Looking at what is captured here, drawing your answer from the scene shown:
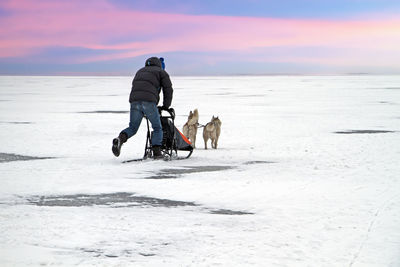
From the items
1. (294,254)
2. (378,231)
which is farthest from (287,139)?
(294,254)

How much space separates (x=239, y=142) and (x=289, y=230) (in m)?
7.70

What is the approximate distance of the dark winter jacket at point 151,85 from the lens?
9508mm

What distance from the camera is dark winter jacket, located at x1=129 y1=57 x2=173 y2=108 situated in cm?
951

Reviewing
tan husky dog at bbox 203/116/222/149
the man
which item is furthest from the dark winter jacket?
tan husky dog at bbox 203/116/222/149

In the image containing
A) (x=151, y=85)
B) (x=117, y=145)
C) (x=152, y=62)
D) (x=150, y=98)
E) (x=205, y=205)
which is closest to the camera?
(x=205, y=205)

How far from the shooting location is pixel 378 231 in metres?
4.91

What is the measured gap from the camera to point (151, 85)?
9.56 metres

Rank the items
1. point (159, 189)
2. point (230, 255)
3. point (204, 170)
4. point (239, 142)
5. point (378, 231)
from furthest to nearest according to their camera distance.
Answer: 1. point (239, 142)
2. point (204, 170)
3. point (159, 189)
4. point (378, 231)
5. point (230, 255)

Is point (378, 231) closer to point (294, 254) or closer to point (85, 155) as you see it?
point (294, 254)

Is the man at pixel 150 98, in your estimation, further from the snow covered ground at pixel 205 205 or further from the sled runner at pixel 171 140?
the snow covered ground at pixel 205 205

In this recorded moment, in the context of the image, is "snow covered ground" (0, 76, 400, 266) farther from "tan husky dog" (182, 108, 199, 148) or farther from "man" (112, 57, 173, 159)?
"man" (112, 57, 173, 159)

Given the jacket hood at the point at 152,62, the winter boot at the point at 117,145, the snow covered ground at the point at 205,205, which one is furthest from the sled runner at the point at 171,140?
the jacket hood at the point at 152,62

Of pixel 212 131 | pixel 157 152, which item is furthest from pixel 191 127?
pixel 157 152

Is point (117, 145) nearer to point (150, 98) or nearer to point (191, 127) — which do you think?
point (150, 98)
